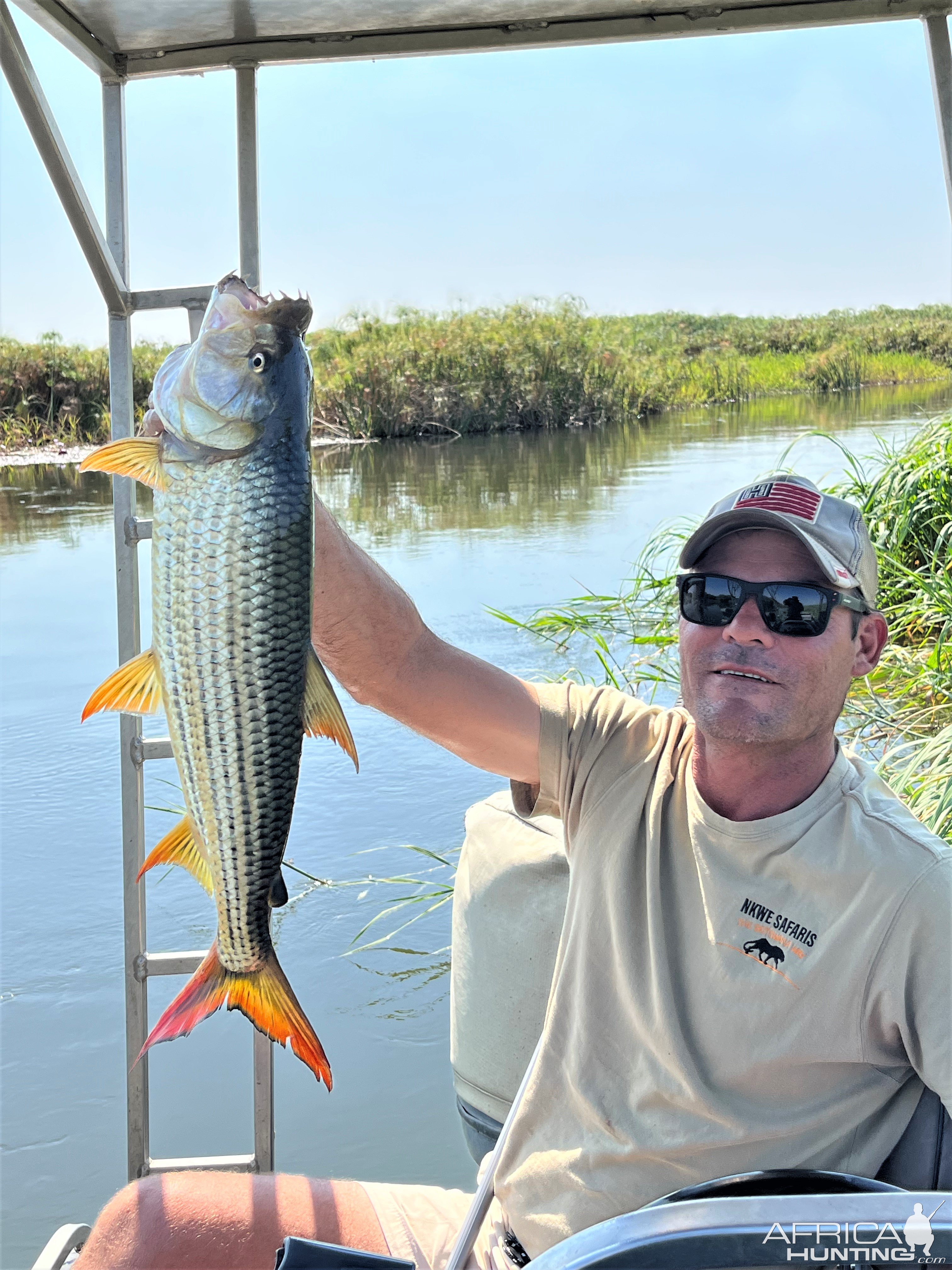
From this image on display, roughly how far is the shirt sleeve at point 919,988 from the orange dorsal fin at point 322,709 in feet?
2.33

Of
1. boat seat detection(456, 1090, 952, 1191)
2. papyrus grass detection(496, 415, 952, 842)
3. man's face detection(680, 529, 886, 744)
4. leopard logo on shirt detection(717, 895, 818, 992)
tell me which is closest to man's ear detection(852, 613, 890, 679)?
man's face detection(680, 529, 886, 744)

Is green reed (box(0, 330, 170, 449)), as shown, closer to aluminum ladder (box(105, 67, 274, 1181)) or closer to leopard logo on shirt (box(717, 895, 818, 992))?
aluminum ladder (box(105, 67, 274, 1181))

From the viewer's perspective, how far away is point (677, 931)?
1.65 metres

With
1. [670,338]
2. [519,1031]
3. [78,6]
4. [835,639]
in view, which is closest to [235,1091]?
[519,1031]

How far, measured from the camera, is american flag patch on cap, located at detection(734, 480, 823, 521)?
1.77m

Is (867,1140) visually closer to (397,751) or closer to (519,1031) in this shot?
(519,1031)

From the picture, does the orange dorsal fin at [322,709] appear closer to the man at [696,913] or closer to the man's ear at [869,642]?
the man at [696,913]

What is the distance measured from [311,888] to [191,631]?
3.42 meters

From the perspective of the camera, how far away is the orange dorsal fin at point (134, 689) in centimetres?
124

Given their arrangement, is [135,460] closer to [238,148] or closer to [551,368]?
[238,148]

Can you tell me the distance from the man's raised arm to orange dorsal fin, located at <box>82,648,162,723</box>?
43cm

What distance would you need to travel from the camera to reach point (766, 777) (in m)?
1.67

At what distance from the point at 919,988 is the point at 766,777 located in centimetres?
35

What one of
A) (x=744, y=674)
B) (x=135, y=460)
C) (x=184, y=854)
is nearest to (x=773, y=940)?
(x=744, y=674)
